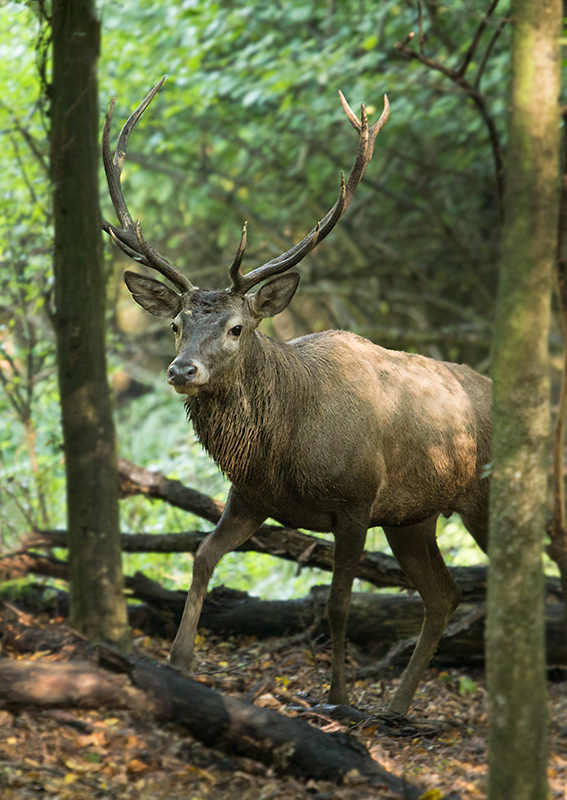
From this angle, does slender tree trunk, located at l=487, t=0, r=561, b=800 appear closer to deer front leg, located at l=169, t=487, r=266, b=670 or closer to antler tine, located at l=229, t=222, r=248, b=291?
antler tine, located at l=229, t=222, r=248, b=291

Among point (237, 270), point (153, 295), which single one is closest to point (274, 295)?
point (237, 270)

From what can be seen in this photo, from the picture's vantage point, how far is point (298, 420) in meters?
5.27

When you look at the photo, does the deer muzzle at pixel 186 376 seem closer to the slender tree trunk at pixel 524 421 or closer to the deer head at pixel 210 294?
the deer head at pixel 210 294

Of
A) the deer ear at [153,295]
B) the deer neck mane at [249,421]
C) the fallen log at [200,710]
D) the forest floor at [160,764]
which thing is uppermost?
the deer ear at [153,295]

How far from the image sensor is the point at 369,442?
5332mm

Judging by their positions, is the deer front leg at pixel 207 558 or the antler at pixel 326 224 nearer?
the deer front leg at pixel 207 558

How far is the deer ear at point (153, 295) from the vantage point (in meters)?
5.40

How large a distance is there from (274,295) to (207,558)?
164 centimetres

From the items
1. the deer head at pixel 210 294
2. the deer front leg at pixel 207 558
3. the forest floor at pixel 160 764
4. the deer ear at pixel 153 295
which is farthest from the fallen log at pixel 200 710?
the deer ear at pixel 153 295

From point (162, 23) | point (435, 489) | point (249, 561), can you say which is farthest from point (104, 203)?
point (435, 489)

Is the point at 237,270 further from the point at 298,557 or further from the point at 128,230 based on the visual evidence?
the point at 298,557

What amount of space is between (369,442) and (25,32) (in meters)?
5.83

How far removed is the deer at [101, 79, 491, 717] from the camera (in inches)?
199

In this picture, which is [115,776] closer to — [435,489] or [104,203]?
→ [435,489]
